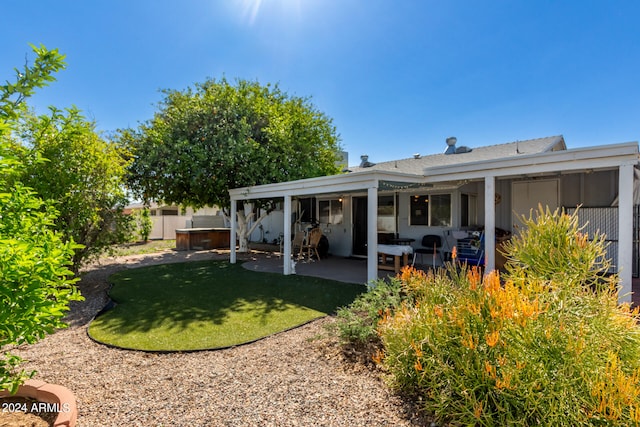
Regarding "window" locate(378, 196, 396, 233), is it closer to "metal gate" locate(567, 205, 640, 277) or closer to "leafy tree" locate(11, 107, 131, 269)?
"metal gate" locate(567, 205, 640, 277)

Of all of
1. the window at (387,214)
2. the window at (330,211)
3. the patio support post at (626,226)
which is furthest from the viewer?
the window at (330,211)

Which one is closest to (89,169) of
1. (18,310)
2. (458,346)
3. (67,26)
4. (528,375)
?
(67,26)

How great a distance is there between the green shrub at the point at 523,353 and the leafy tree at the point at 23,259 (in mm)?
2643

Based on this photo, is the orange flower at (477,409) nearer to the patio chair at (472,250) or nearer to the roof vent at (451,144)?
the patio chair at (472,250)

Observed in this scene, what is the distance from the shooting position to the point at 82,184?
6.34 meters

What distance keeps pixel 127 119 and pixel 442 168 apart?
1237cm

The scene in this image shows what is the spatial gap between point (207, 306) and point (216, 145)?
6.90 meters

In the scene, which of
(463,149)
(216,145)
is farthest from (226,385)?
(463,149)

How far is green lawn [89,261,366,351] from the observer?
450 centimetres

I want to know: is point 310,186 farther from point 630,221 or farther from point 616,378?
point 616,378

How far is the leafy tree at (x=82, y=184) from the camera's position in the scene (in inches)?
223

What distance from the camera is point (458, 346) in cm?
270

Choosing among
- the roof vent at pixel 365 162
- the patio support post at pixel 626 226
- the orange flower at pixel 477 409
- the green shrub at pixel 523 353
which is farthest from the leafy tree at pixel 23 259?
the roof vent at pixel 365 162

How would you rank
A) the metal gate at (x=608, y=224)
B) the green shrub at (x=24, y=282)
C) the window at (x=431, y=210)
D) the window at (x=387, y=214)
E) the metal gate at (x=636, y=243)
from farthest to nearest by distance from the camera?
1. the window at (x=387, y=214)
2. the window at (x=431, y=210)
3. the metal gate at (x=636, y=243)
4. the metal gate at (x=608, y=224)
5. the green shrub at (x=24, y=282)
